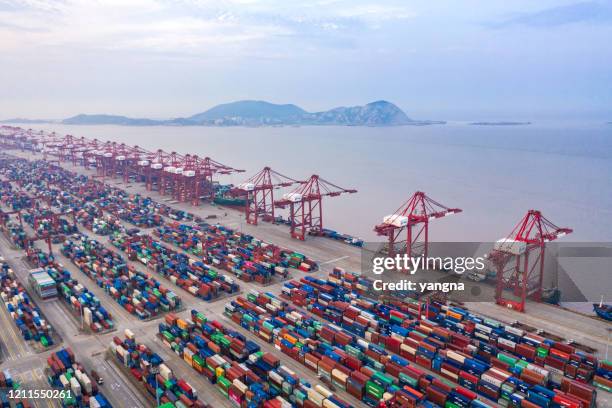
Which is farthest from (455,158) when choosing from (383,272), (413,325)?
(413,325)

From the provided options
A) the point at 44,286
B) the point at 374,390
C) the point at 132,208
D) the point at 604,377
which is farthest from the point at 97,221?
the point at 604,377

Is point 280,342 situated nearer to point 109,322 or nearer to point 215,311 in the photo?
point 215,311

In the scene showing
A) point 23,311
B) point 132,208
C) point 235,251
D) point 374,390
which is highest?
point 132,208

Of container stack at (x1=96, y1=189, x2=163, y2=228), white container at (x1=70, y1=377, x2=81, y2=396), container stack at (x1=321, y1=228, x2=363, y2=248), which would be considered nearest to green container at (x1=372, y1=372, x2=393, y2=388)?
white container at (x1=70, y1=377, x2=81, y2=396)

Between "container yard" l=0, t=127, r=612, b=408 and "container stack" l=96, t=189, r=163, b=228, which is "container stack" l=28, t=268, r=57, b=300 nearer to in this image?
"container yard" l=0, t=127, r=612, b=408

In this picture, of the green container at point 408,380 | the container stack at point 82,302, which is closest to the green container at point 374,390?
the green container at point 408,380

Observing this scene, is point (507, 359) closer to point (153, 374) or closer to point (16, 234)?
point (153, 374)
